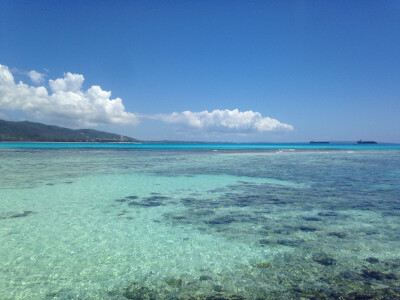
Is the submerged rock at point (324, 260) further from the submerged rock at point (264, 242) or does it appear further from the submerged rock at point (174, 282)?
the submerged rock at point (174, 282)

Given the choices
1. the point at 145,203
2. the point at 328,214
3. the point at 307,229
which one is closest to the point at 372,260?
the point at 307,229

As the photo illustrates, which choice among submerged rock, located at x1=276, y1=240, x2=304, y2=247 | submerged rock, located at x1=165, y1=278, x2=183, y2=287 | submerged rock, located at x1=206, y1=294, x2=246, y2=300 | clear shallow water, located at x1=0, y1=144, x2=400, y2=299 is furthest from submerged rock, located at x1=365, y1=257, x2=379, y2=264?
submerged rock, located at x1=165, y1=278, x2=183, y2=287

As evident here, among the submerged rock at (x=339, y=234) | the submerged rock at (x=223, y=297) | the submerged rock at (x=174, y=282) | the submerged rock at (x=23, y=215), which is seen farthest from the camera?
the submerged rock at (x=23, y=215)

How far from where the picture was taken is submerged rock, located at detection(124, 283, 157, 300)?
4523 millimetres

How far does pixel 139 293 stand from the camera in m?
4.66

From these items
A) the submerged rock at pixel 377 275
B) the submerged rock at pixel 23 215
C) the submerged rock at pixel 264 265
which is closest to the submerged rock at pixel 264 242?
the submerged rock at pixel 264 265

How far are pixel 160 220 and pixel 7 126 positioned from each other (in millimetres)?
230799

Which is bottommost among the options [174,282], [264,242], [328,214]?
[174,282]

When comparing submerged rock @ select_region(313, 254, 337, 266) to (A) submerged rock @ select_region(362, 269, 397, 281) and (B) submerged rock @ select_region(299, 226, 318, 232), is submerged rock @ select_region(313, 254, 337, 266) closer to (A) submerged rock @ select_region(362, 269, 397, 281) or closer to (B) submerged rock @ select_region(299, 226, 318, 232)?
(A) submerged rock @ select_region(362, 269, 397, 281)

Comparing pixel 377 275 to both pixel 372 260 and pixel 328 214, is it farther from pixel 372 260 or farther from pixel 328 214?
pixel 328 214

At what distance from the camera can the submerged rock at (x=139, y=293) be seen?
14.8 ft

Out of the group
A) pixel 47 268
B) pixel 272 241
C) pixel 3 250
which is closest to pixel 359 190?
pixel 272 241

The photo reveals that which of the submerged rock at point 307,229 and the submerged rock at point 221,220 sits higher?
the submerged rock at point 307,229

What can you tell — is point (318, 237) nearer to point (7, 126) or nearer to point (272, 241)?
point (272, 241)
